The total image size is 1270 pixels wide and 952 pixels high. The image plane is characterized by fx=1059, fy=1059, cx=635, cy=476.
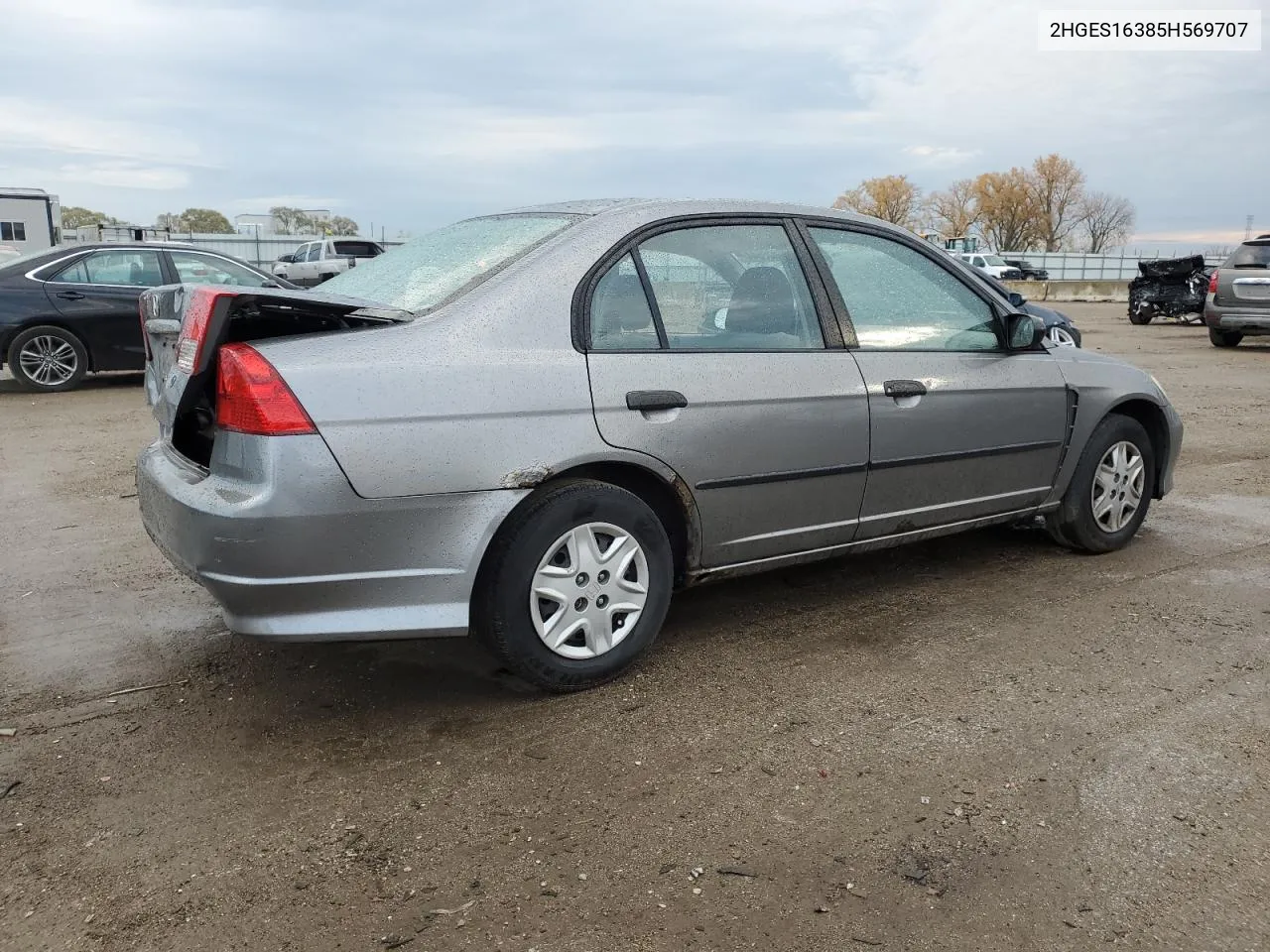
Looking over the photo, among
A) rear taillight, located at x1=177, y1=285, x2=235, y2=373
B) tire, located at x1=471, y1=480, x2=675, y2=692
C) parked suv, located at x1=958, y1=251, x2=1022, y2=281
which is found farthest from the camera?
parked suv, located at x1=958, y1=251, x2=1022, y2=281

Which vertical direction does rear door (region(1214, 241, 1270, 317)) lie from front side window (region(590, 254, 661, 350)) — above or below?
above

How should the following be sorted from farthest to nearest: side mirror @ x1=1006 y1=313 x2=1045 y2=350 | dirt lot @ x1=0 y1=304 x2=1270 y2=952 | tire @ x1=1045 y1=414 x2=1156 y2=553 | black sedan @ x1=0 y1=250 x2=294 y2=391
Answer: black sedan @ x1=0 y1=250 x2=294 y2=391 → tire @ x1=1045 y1=414 x2=1156 y2=553 → side mirror @ x1=1006 y1=313 x2=1045 y2=350 → dirt lot @ x1=0 y1=304 x2=1270 y2=952

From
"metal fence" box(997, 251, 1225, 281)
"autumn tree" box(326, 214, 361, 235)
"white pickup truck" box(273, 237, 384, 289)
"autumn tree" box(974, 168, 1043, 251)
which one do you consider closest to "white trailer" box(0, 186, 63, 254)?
"white pickup truck" box(273, 237, 384, 289)

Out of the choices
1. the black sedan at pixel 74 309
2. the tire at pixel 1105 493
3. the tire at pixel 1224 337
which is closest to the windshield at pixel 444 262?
the tire at pixel 1105 493

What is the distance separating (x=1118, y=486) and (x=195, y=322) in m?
3.99

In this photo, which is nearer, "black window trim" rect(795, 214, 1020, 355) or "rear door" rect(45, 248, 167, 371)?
"black window trim" rect(795, 214, 1020, 355)

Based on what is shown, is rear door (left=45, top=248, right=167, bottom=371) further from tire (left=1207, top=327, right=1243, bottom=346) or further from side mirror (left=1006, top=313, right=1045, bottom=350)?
tire (left=1207, top=327, right=1243, bottom=346)

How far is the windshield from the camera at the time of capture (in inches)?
132

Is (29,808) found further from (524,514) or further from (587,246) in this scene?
(587,246)

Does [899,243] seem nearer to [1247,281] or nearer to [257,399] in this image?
[257,399]

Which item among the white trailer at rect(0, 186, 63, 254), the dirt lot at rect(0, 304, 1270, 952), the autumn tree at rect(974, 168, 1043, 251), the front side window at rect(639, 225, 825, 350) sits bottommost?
the dirt lot at rect(0, 304, 1270, 952)

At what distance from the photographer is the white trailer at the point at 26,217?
29672mm

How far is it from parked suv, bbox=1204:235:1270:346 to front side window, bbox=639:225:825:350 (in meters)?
14.6

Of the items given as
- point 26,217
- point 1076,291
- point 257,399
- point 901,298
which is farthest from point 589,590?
point 1076,291
